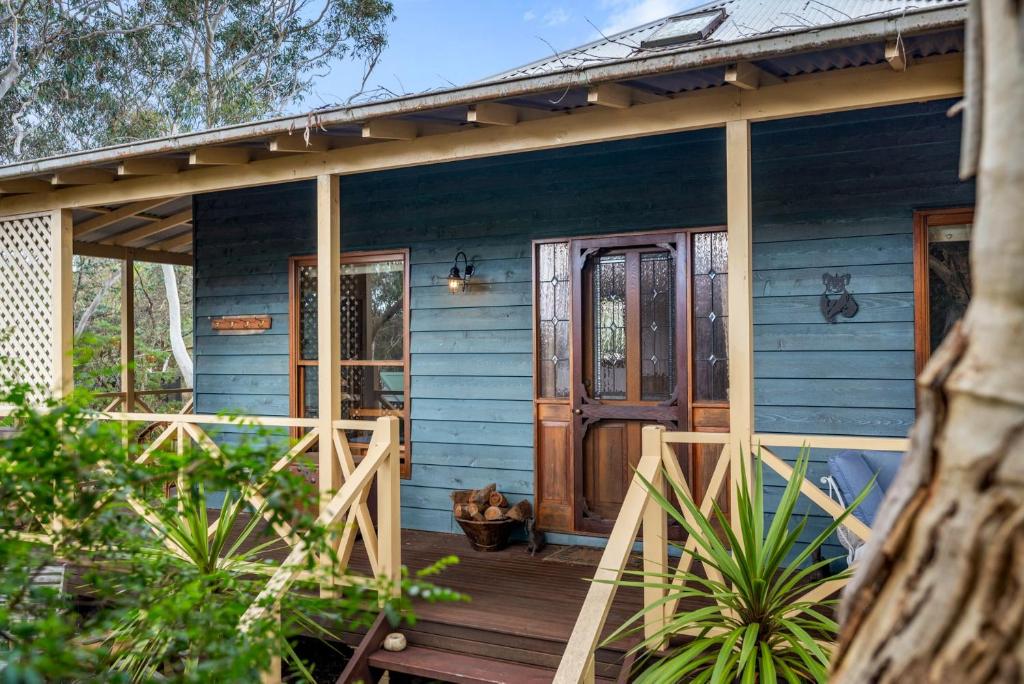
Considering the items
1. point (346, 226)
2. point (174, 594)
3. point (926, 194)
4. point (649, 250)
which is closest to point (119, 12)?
point (346, 226)

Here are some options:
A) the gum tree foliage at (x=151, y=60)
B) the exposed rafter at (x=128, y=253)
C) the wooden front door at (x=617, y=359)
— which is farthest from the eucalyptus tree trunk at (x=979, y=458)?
the gum tree foliage at (x=151, y=60)

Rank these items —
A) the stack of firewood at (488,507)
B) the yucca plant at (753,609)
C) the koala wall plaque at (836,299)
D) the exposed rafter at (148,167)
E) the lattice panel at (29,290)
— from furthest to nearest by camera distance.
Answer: the lattice panel at (29,290) → the stack of firewood at (488,507) → the exposed rafter at (148,167) → the koala wall plaque at (836,299) → the yucca plant at (753,609)

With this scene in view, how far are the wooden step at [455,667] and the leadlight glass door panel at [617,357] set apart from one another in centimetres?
163

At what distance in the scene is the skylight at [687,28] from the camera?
4832 millimetres

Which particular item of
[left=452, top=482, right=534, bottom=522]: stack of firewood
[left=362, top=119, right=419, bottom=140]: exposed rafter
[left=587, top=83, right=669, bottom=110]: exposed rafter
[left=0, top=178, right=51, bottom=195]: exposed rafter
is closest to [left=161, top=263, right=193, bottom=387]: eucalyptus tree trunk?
[left=0, top=178, right=51, bottom=195]: exposed rafter

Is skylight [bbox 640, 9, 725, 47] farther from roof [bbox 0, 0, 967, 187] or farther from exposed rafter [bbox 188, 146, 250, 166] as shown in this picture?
exposed rafter [bbox 188, 146, 250, 166]

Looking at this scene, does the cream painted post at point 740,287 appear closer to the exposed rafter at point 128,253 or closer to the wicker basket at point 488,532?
the wicker basket at point 488,532

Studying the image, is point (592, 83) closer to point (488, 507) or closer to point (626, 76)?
point (626, 76)

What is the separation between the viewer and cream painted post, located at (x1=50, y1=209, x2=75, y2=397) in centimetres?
500

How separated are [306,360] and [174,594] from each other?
4.51m

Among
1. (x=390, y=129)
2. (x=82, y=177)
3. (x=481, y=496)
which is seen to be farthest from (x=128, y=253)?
(x=390, y=129)

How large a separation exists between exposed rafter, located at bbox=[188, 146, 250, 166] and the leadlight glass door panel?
2092 millimetres

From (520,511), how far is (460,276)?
5.35ft

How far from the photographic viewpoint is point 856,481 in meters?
3.71
